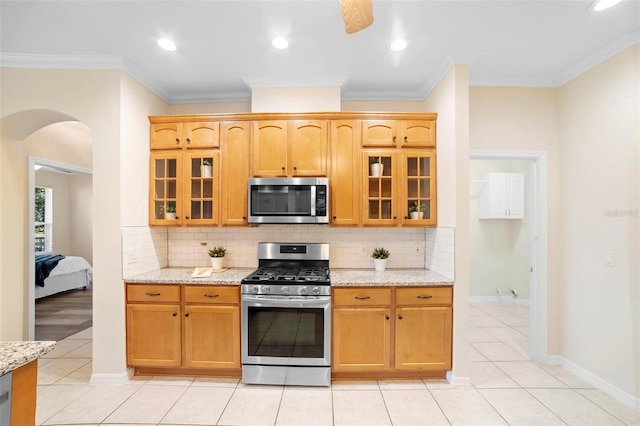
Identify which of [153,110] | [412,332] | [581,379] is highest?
[153,110]

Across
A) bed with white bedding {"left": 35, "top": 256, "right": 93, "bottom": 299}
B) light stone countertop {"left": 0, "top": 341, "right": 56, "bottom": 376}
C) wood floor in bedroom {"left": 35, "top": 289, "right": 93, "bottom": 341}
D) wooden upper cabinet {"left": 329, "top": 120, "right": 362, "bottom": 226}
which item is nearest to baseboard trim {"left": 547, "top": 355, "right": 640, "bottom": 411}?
wooden upper cabinet {"left": 329, "top": 120, "right": 362, "bottom": 226}

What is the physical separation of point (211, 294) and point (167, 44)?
2.25 meters

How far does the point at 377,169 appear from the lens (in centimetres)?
314

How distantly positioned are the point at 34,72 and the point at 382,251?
151 inches

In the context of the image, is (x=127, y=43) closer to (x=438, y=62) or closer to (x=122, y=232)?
(x=122, y=232)

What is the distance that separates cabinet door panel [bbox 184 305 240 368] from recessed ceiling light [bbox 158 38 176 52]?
2.34m

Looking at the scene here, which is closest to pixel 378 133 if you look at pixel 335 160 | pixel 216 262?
pixel 335 160

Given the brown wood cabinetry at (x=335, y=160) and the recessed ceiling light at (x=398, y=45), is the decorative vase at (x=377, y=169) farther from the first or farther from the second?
the recessed ceiling light at (x=398, y=45)

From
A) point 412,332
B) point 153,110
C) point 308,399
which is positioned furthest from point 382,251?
point 153,110

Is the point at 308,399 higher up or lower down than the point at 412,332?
lower down

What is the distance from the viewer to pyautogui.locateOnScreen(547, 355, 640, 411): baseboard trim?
245cm

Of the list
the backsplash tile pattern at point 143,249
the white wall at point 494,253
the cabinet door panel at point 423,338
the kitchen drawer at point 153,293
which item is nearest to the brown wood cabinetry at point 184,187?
the backsplash tile pattern at point 143,249

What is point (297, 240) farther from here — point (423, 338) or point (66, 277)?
point (66, 277)

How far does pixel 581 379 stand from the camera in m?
2.87
